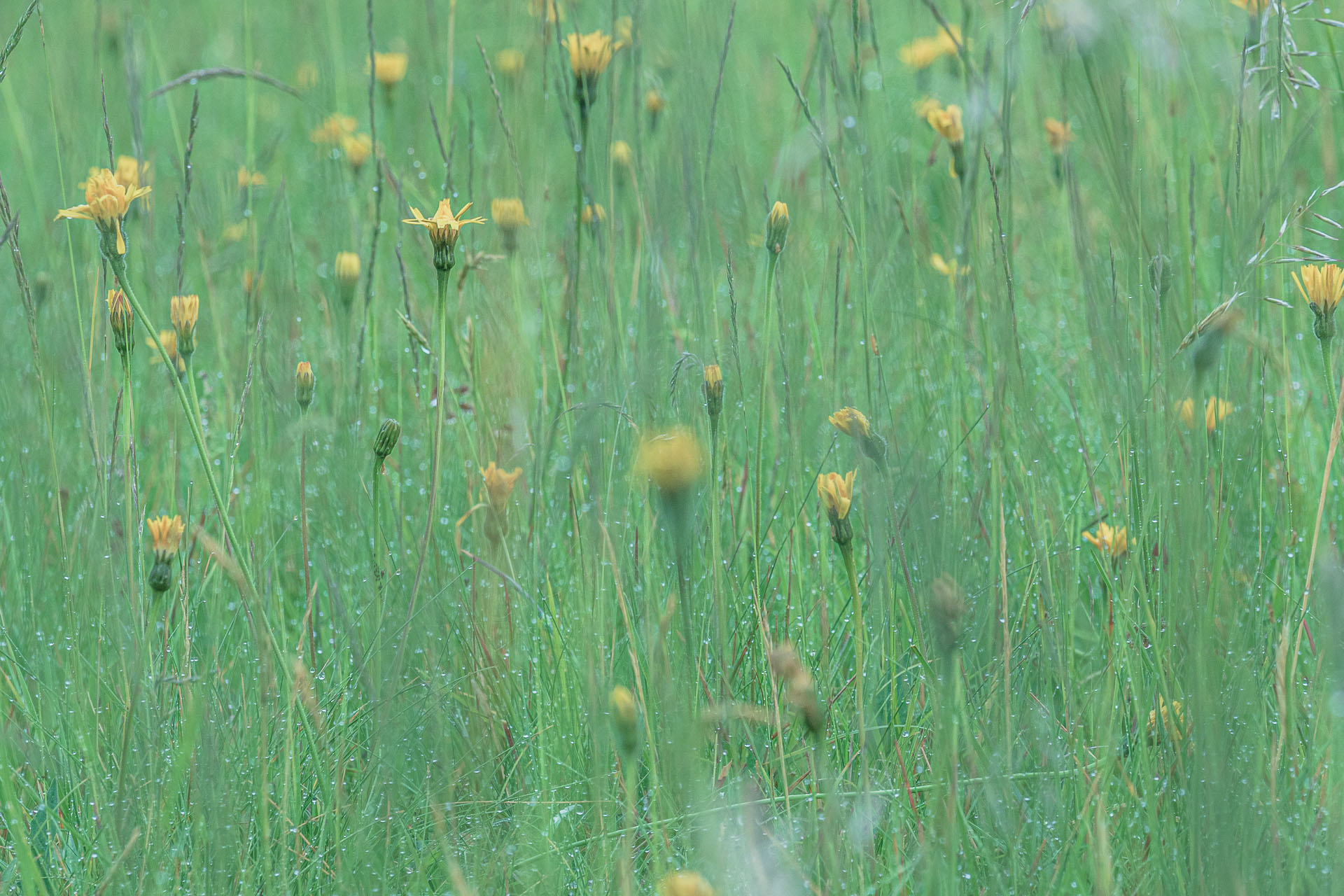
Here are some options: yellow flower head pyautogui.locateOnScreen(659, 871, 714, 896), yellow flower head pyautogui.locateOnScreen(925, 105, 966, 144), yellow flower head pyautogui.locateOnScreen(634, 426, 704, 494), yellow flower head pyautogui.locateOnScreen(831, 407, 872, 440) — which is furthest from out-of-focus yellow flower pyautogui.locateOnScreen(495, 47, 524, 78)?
yellow flower head pyautogui.locateOnScreen(659, 871, 714, 896)

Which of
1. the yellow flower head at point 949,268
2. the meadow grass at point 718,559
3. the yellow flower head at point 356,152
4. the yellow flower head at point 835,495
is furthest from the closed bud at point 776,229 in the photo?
the yellow flower head at point 356,152

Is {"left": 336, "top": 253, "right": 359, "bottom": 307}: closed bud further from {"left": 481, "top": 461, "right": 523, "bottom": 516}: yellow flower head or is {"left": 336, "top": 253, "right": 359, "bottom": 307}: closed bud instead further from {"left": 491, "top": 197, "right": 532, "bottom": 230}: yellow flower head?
{"left": 481, "top": 461, "right": 523, "bottom": 516}: yellow flower head

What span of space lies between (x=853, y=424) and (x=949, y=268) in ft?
3.57

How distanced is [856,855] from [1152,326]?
0.58 metres

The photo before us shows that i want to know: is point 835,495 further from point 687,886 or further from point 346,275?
point 346,275

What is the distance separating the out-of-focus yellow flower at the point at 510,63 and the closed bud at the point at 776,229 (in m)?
1.04

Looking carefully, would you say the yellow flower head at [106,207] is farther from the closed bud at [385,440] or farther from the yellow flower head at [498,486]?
the yellow flower head at [498,486]

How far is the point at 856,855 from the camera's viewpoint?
3.09 feet

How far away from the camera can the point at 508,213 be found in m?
1.60

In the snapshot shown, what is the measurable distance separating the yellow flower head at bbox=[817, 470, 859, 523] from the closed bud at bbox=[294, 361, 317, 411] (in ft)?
2.03

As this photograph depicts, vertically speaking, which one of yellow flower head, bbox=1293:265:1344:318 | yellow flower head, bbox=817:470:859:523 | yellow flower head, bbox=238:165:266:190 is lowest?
yellow flower head, bbox=817:470:859:523

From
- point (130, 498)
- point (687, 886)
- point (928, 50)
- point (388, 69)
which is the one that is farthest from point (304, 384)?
point (928, 50)

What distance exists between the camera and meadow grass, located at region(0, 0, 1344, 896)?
2.85ft

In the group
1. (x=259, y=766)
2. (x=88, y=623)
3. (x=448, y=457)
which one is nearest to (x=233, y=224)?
(x=448, y=457)
